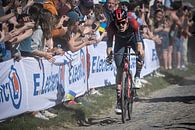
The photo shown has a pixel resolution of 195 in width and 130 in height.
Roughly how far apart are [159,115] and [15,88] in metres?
3.38

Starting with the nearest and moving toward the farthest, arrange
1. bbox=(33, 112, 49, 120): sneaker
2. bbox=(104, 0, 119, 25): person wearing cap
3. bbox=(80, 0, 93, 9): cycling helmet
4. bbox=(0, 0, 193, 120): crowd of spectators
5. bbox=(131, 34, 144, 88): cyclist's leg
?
bbox=(0, 0, 193, 120): crowd of spectators, bbox=(33, 112, 49, 120): sneaker, bbox=(131, 34, 144, 88): cyclist's leg, bbox=(80, 0, 93, 9): cycling helmet, bbox=(104, 0, 119, 25): person wearing cap

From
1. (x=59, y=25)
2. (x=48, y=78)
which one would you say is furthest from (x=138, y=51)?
(x=59, y=25)

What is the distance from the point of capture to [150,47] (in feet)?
58.9

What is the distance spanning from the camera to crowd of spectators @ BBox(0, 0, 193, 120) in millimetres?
10133

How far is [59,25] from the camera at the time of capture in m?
11.9

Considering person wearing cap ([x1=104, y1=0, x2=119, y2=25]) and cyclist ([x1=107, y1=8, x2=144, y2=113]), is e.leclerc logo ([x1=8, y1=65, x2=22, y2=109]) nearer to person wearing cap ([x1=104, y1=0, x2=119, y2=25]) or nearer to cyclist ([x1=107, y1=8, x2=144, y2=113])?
cyclist ([x1=107, y1=8, x2=144, y2=113])

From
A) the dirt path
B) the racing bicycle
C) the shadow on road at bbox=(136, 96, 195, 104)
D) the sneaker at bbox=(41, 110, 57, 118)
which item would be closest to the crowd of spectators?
the racing bicycle

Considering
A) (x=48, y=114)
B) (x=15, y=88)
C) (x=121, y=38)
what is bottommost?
(x=48, y=114)

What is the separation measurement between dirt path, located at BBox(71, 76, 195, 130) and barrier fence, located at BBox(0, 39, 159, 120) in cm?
99

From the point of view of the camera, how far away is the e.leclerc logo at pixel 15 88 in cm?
932

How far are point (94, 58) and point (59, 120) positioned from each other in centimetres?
349

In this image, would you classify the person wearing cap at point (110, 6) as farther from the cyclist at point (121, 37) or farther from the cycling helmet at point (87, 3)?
the cyclist at point (121, 37)

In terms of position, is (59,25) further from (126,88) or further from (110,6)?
(110,6)

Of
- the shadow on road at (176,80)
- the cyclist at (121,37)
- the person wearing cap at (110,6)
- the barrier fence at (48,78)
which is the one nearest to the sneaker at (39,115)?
the barrier fence at (48,78)
